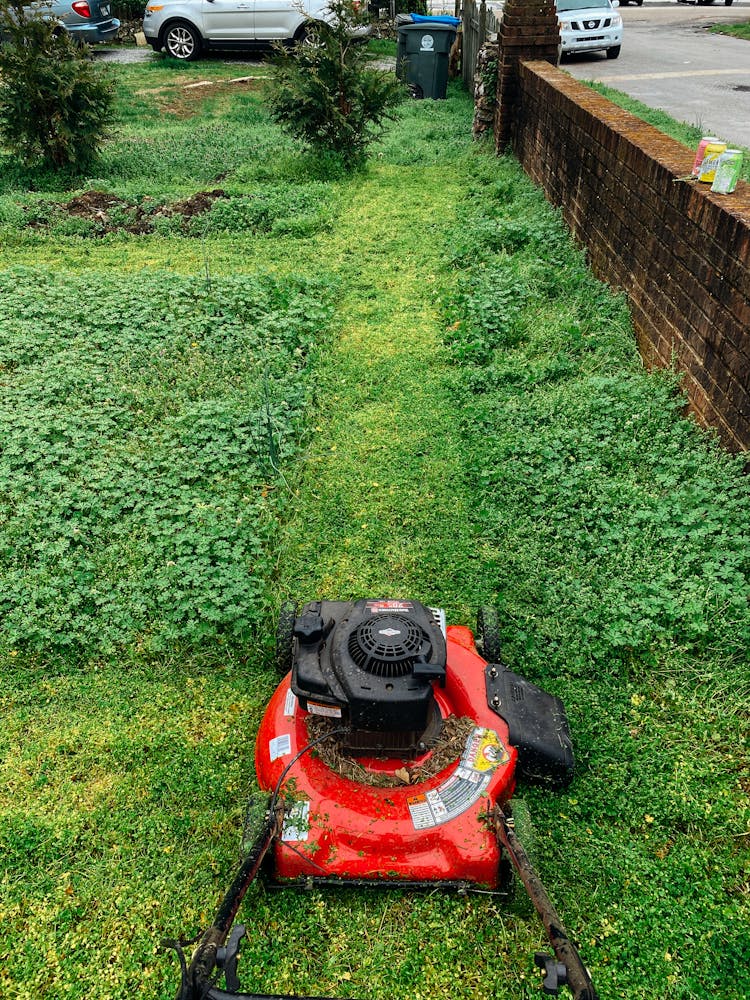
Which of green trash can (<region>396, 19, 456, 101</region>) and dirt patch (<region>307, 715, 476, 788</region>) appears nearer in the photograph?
dirt patch (<region>307, 715, 476, 788</region>)

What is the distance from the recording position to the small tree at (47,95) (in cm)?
954

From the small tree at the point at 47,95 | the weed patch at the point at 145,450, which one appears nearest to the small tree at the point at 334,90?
the small tree at the point at 47,95

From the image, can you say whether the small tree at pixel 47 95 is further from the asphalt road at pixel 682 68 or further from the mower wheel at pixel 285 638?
the mower wheel at pixel 285 638

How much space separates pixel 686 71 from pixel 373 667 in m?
15.8

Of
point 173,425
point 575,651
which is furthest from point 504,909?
point 173,425

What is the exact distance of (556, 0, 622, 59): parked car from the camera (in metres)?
15.7

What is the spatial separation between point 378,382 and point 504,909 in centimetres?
392

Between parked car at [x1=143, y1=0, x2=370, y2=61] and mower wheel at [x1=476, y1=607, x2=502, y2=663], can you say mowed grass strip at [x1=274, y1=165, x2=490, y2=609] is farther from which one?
parked car at [x1=143, y1=0, x2=370, y2=61]

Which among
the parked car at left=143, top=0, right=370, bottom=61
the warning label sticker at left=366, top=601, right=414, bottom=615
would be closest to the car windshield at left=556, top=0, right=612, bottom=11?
the parked car at left=143, top=0, right=370, bottom=61

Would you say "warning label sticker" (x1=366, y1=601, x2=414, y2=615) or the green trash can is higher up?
the green trash can

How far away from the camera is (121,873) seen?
9.80 ft

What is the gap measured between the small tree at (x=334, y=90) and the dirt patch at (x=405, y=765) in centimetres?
927

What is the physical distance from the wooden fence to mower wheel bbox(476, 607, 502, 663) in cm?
968

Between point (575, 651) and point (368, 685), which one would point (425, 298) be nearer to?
point (575, 651)
